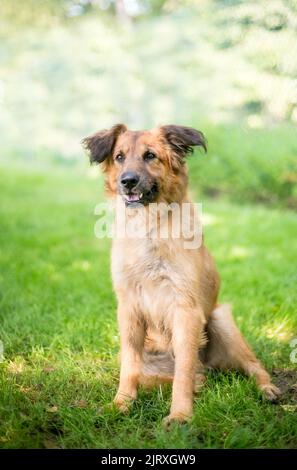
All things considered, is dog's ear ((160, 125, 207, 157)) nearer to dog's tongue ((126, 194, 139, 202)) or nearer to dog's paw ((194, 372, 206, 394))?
dog's tongue ((126, 194, 139, 202))

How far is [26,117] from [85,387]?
18.0m

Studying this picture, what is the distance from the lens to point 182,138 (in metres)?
3.51

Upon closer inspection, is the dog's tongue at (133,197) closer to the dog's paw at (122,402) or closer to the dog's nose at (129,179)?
the dog's nose at (129,179)

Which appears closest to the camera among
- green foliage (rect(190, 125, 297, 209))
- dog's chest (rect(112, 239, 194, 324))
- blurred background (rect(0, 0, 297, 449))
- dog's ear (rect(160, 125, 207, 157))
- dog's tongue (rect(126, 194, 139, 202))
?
blurred background (rect(0, 0, 297, 449))

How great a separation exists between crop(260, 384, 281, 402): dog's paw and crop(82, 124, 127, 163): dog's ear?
1905 mm

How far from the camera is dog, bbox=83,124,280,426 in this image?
3230 mm

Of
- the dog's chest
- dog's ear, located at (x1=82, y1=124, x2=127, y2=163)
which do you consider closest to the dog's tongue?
the dog's chest

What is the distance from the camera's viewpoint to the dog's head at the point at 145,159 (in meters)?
3.36

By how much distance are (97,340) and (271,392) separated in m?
1.56

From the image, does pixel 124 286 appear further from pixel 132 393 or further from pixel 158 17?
pixel 158 17

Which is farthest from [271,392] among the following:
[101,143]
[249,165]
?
[249,165]

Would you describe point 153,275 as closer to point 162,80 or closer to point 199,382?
point 199,382

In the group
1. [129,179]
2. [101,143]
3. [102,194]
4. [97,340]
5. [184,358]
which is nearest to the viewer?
[184,358]
